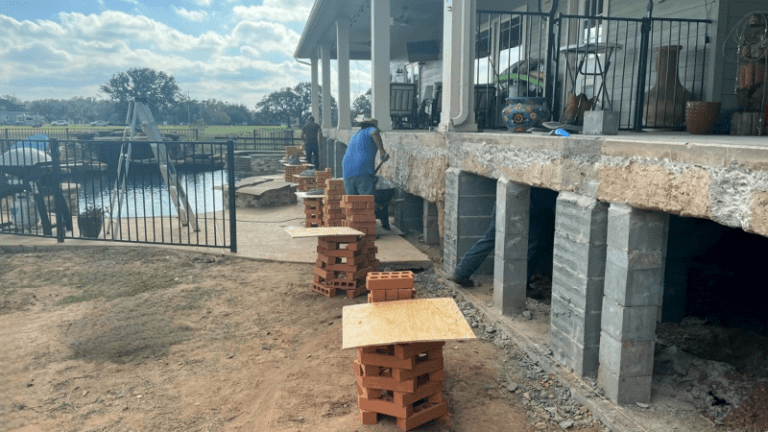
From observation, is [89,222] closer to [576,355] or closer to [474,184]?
[474,184]

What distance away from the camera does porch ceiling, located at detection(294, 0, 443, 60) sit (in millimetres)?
14023

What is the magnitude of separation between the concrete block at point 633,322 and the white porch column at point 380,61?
7973 millimetres

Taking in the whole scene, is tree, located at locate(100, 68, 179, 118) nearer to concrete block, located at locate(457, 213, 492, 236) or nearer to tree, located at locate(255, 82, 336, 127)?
tree, located at locate(255, 82, 336, 127)

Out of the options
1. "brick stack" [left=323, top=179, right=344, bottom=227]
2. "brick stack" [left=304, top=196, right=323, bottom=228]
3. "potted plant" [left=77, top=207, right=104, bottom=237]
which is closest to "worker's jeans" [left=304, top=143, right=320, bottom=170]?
"brick stack" [left=304, top=196, right=323, bottom=228]

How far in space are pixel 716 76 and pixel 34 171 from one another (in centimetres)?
1068

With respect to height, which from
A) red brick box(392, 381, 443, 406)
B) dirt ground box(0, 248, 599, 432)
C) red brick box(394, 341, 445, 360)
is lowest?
dirt ground box(0, 248, 599, 432)

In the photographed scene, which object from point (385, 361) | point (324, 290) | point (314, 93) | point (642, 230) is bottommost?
point (324, 290)

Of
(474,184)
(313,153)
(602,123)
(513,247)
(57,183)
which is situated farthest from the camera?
(313,153)

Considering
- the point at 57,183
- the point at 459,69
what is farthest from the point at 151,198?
the point at 459,69

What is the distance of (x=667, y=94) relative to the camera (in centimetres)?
711

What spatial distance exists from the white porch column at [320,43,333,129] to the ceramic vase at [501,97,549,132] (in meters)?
14.3

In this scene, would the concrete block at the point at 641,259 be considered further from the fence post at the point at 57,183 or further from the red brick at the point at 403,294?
the fence post at the point at 57,183

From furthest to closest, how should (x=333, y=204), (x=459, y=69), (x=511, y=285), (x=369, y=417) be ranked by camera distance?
1. (x=333, y=204)
2. (x=459, y=69)
3. (x=511, y=285)
4. (x=369, y=417)

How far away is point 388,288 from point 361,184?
4783 millimetres
